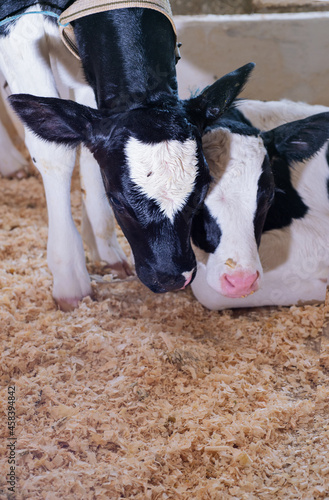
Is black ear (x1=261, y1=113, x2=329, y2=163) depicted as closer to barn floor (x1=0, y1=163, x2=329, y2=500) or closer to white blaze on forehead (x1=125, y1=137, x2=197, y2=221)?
white blaze on forehead (x1=125, y1=137, x2=197, y2=221)

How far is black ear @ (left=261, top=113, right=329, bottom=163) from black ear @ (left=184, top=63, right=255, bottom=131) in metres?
0.29

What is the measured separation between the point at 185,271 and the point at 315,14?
33.0 inches

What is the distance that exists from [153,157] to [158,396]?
27.9 inches

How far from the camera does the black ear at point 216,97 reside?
60.5 inches

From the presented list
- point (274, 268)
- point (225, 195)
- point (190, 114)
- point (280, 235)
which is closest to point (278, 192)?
point (280, 235)

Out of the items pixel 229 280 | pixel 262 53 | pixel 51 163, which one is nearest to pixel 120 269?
pixel 51 163

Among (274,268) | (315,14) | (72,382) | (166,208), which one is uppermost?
(315,14)

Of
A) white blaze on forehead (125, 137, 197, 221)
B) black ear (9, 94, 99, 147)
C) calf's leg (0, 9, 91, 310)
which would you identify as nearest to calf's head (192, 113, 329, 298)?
white blaze on forehead (125, 137, 197, 221)

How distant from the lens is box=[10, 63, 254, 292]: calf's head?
4.65 ft

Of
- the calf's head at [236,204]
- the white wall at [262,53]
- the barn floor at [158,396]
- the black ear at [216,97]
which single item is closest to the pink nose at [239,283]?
the calf's head at [236,204]

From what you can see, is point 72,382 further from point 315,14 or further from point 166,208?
point 315,14

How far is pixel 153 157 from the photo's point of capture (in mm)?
1404

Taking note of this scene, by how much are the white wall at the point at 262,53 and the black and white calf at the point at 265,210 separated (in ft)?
0.40

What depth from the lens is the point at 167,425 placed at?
4.77ft
